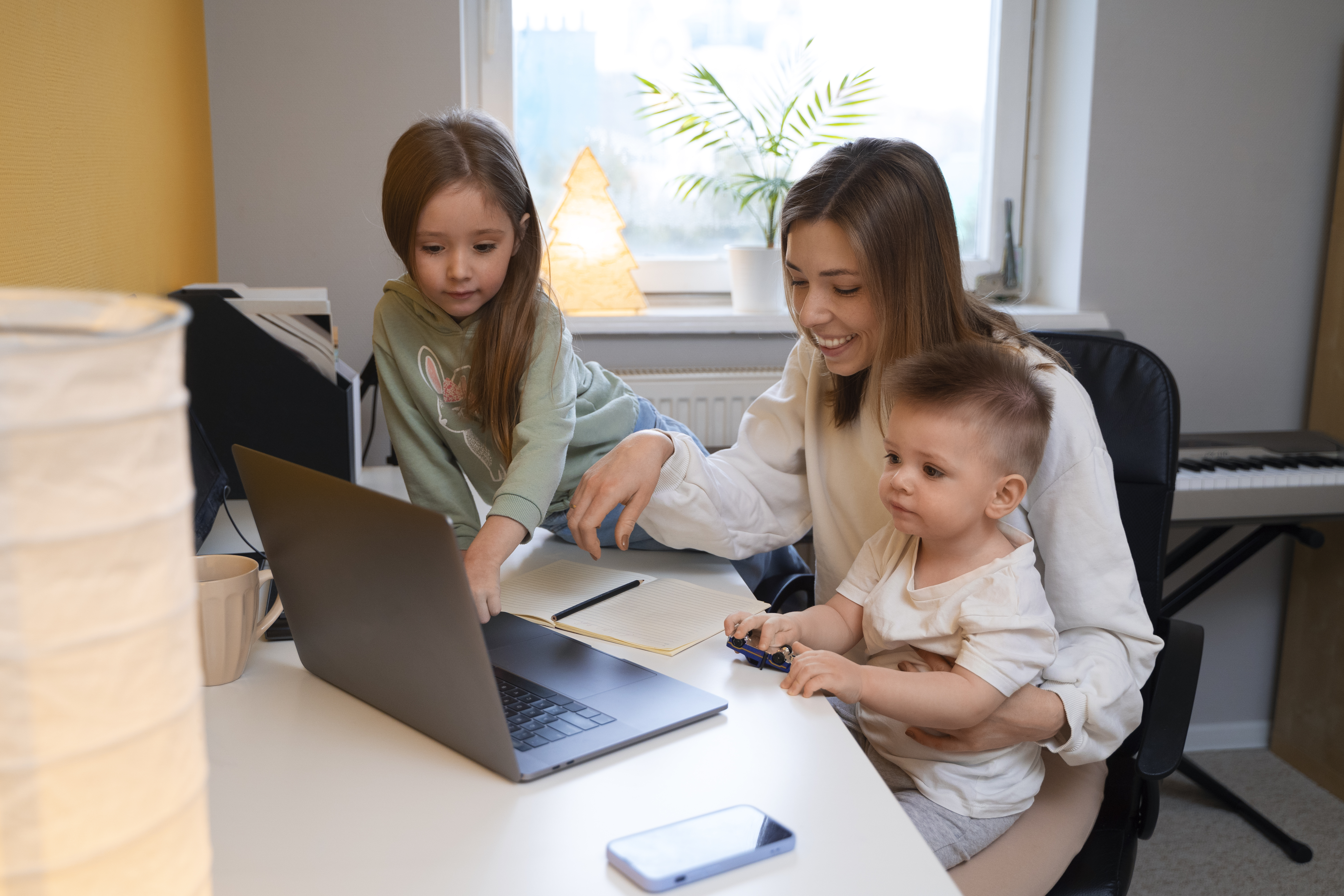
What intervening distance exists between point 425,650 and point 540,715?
0.13m

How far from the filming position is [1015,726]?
3.06 feet

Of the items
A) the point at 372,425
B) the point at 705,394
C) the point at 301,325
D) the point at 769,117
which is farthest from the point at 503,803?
the point at 769,117

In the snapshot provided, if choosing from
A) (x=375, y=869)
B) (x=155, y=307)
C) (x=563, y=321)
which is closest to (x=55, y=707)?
(x=155, y=307)

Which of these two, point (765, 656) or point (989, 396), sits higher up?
point (989, 396)

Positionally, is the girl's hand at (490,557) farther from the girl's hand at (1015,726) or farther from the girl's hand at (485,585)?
A: the girl's hand at (1015,726)

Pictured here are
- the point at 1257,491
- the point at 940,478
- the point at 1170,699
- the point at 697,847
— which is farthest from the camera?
the point at 1257,491

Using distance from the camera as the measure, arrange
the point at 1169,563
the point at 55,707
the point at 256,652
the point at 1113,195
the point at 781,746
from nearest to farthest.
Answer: the point at 55,707 → the point at 781,746 → the point at 256,652 → the point at 1169,563 → the point at 1113,195

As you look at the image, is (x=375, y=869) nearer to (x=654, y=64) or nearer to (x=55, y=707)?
(x=55, y=707)

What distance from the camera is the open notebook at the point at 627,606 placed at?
99cm

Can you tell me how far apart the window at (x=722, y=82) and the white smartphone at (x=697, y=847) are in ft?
6.79

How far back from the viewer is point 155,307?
0.95 ft

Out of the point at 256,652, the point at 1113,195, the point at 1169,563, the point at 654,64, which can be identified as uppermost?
the point at 654,64

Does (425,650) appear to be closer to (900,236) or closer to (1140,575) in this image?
(900,236)

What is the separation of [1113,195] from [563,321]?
1.61 m
